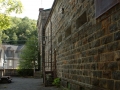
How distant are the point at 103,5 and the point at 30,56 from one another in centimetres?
2616

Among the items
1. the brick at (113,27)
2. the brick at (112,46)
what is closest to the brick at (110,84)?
the brick at (112,46)

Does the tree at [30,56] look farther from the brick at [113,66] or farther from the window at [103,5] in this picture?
the brick at [113,66]

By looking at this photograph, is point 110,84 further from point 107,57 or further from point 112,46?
point 112,46

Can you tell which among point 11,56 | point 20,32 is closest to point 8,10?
point 11,56

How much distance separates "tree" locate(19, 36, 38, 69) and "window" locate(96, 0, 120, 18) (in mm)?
25070

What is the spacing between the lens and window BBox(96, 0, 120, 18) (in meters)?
4.53

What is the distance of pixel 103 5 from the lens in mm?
4973

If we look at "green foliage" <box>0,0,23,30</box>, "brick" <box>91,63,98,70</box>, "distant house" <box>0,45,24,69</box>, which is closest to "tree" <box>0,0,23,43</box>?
"green foliage" <box>0,0,23,30</box>

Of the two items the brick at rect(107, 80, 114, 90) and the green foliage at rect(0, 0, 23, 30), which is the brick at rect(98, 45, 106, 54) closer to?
the brick at rect(107, 80, 114, 90)

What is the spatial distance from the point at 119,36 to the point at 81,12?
10.6 ft

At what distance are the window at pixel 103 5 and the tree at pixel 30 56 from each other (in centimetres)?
2507

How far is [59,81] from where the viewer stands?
478 inches

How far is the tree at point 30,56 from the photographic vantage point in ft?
97.6

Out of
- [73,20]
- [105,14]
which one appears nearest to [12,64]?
[73,20]
